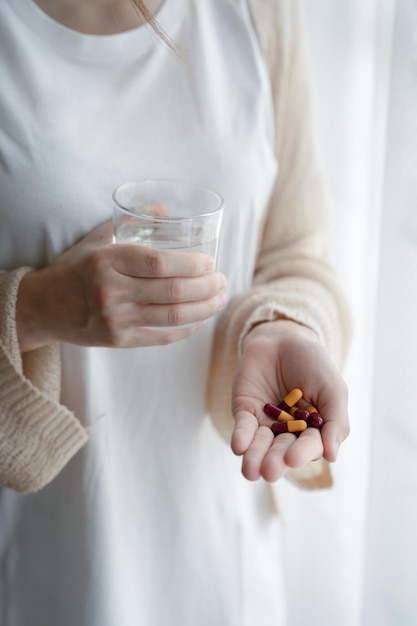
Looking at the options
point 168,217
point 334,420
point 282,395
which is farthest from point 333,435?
point 168,217

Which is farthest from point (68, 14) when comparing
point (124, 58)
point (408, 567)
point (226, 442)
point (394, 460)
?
point (408, 567)

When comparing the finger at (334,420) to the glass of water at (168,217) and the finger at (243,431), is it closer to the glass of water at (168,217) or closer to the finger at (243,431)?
the finger at (243,431)

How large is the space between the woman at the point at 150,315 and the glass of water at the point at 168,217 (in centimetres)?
3

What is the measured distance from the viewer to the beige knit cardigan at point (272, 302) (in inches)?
25.0

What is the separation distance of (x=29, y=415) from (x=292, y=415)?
0.86ft

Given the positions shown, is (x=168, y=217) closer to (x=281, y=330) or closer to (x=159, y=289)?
(x=159, y=289)

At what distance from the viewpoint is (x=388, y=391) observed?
757mm

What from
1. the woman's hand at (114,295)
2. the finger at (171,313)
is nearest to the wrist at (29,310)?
the woman's hand at (114,295)

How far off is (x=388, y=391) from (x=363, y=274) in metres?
0.24

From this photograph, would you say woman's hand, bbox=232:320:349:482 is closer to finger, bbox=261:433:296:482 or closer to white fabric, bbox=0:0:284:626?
finger, bbox=261:433:296:482

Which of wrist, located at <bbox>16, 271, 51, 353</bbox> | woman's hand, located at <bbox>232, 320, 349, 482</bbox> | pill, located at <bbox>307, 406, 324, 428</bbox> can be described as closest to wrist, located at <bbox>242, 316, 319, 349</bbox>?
woman's hand, located at <bbox>232, 320, 349, 482</bbox>

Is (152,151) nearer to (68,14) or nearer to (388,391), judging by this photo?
(68,14)

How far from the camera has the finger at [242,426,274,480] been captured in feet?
1.51

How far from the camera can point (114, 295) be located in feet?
1.82
